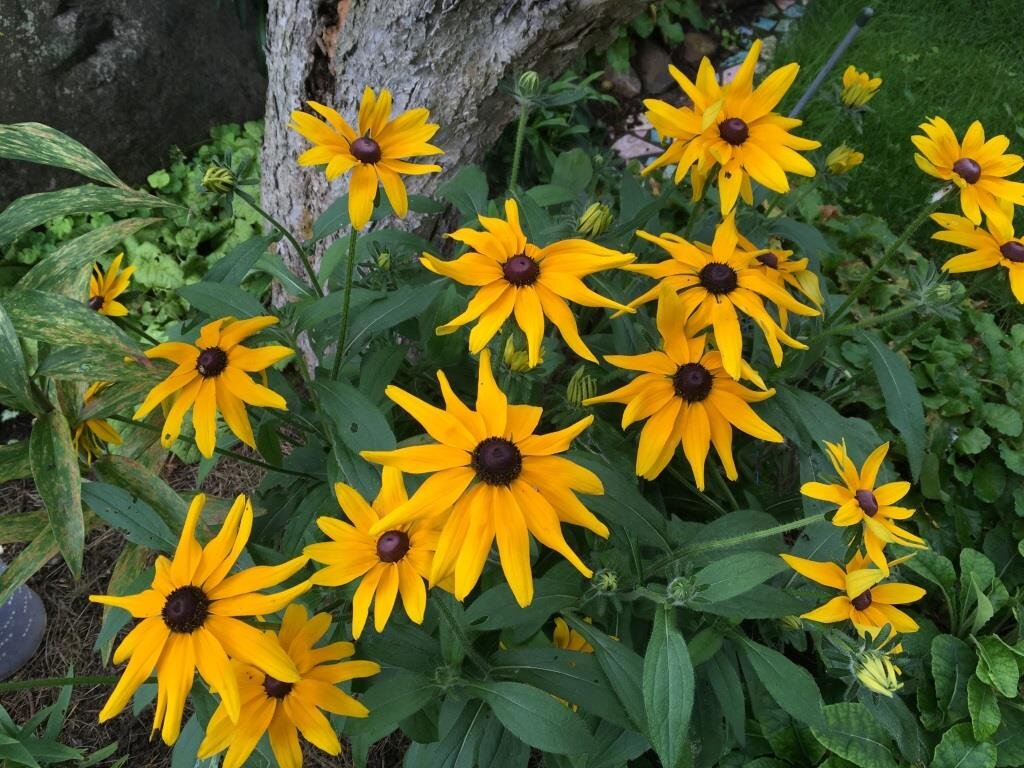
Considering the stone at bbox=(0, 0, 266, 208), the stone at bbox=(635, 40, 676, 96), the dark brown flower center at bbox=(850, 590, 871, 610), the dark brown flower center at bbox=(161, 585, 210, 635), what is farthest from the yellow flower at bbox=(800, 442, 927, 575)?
the stone at bbox=(635, 40, 676, 96)

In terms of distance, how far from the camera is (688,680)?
100 cm

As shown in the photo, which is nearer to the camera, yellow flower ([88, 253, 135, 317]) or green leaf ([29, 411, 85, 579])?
green leaf ([29, 411, 85, 579])

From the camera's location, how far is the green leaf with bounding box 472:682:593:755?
42.3 inches

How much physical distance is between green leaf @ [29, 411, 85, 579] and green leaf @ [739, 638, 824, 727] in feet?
3.50

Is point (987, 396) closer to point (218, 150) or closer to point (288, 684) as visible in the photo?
point (288, 684)

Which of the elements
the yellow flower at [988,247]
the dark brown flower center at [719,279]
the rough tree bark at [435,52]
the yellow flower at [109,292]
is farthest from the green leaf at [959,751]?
the yellow flower at [109,292]

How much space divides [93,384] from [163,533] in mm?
345

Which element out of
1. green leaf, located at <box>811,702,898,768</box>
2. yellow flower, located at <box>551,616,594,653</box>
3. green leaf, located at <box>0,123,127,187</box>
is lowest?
yellow flower, located at <box>551,616,594,653</box>

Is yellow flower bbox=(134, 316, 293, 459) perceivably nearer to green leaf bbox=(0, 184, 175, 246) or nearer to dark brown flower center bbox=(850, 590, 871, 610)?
green leaf bbox=(0, 184, 175, 246)

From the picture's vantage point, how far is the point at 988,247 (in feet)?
4.58

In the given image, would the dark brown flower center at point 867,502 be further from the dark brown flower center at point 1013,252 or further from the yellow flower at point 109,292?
the yellow flower at point 109,292

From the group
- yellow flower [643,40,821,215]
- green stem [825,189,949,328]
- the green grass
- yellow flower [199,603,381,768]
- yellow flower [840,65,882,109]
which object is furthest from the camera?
the green grass

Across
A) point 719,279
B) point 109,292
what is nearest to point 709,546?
point 719,279

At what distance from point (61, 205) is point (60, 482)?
17.9 inches
